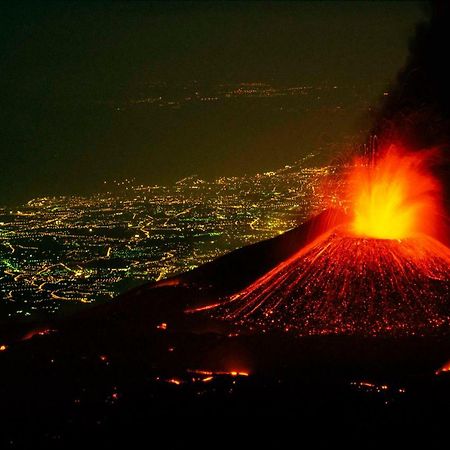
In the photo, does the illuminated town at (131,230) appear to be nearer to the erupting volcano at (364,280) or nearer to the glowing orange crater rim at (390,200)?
the glowing orange crater rim at (390,200)

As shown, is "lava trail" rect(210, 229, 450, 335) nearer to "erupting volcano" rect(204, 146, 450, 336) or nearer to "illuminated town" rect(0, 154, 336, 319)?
"erupting volcano" rect(204, 146, 450, 336)

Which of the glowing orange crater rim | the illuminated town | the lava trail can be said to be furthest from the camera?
the illuminated town

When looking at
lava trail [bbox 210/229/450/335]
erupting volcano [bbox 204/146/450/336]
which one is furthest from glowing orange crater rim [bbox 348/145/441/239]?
lava trail [bbox 210/229/450/335]

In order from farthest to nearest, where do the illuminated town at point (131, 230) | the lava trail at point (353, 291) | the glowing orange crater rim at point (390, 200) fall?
the illuminated town at point (131, 230), the glowing orange crater rim at point (390, 200), the lava trail at point (353, 291)

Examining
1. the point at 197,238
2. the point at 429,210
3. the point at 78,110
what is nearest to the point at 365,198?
the point at 429,210

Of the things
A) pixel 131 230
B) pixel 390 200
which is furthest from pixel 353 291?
pixel 131 230

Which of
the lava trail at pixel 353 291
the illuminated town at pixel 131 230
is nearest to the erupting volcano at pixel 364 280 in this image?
the lava trail at pixel 353 291
